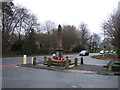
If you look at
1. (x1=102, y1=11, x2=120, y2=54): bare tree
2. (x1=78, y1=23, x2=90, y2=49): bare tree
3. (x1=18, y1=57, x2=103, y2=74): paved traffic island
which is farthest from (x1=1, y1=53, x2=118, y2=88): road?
(x1=78, y1=23, x2=90, y2=49): bare tree

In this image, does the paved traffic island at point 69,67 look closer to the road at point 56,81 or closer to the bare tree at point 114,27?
the road at point 56,81

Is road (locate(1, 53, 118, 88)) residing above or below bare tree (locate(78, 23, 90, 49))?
below

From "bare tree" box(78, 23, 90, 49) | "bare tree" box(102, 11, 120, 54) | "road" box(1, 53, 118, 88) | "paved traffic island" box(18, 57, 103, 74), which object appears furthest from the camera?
"bare tree" box(78, 23, 90, 49)

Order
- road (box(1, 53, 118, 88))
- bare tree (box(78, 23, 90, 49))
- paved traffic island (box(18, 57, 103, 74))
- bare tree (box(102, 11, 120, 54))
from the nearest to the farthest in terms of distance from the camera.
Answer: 1. road (box(1, 53, 118, 88))
2. paved traffic island (box(18, 57, 103, 74))
3. bare tree (box(102, 11, 120, 54))
4. bare tree (box(78, 23, 90, 49))

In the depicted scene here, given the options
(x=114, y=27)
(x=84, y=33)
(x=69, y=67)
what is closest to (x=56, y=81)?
(x=69, y=67)

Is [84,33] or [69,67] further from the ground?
[84,33]

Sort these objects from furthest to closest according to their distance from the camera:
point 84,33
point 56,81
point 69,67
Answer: point 84,33, point 69,67, point 56,81

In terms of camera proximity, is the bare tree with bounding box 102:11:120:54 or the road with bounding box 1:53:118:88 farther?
the bare tree with bounding box 102:11:120:54

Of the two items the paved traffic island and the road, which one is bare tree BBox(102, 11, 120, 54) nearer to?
the paved traffic island

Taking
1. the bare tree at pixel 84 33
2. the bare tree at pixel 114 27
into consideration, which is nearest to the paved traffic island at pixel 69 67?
the bare tree at pixel 114 27

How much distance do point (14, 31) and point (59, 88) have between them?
135ft

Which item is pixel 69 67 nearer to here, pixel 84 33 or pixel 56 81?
pixel 56 81

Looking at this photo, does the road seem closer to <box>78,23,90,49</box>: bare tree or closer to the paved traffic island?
the paved traffic island

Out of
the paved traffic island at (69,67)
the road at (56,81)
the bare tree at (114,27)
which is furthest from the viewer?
the bare tree at (114,27)
